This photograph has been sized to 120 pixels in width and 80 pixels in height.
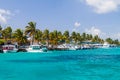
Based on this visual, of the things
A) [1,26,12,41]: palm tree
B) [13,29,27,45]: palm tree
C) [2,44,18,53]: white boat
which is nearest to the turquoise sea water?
[2,44,18,53]: white boat

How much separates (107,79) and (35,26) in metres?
121

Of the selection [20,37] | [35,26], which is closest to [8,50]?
[20,37]

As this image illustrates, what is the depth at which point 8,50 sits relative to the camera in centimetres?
12694

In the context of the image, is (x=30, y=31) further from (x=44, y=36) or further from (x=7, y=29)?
(x=44, y=36)

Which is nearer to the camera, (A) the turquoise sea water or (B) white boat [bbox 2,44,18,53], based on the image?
(A) the turquoise sea water

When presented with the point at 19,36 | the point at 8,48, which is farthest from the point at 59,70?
the point at 19,36

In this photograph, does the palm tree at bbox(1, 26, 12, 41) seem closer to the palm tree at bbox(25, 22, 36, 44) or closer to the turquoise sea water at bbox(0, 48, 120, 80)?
the palm tree at bbox(25, 22, 36, 44)

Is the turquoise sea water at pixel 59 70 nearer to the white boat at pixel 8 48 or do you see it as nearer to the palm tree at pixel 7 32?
A: the white boat at pixel 8 48

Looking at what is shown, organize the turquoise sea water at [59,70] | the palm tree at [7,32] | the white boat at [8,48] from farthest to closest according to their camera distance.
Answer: the palm tree at [7,32] → the white boat at [8,48] → the turquoise sea water at [59,70]

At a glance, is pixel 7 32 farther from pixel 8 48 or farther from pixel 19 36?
pixel 8 48

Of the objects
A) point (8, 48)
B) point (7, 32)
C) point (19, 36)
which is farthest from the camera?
point (7, 32)

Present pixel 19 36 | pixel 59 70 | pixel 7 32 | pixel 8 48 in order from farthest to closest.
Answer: pixel 7 32 < pixel 19 36 < pixel 8 48 < pixel 59 70

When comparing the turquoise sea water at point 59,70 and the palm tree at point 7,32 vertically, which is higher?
the palm tree at point 7,32

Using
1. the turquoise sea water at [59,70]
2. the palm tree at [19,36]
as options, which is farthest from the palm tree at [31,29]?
the turquoise sea water at [59,70]
